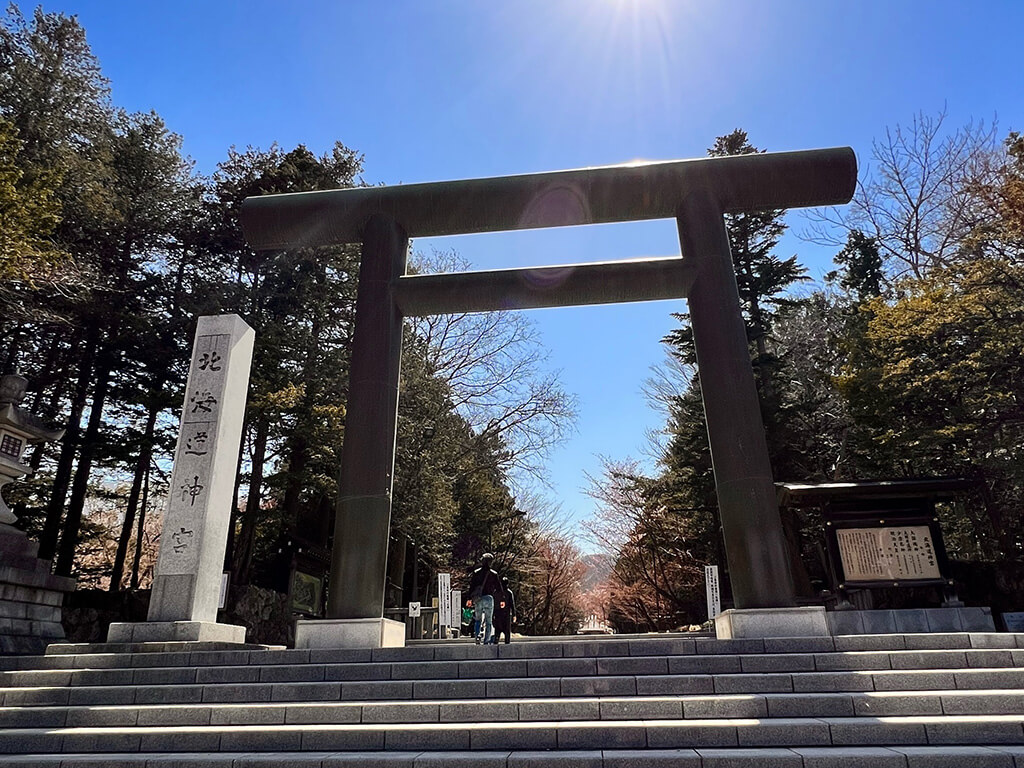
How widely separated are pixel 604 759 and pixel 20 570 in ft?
40.2

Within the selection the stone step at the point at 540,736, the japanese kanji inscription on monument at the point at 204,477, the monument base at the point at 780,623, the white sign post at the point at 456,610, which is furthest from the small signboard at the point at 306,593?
the monument base at the point at 780,623

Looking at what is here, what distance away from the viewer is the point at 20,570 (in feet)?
38.0

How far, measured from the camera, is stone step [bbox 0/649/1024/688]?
19.3 ft

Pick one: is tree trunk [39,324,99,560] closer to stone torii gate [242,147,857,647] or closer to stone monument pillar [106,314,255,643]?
stone monument pillar [106,314,255,643]

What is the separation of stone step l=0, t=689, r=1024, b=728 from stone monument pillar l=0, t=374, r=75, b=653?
7085 mm

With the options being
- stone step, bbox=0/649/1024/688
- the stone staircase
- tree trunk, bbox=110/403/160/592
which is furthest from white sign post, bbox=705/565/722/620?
tree trunk, bbox=110/403/160/592

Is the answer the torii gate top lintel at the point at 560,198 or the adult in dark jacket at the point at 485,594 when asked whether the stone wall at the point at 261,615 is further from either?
the torii gate top lintel at the point at 560,198

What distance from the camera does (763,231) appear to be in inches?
853

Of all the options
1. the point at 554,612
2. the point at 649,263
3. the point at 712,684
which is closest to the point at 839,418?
the point at 649,263

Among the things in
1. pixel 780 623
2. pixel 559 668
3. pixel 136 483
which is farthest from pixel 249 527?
pixel 780 623

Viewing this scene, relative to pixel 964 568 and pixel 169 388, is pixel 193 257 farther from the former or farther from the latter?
pixel 964 568

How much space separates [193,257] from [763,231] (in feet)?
63.8

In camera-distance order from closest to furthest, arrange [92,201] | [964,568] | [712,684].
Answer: [712,684] < [964,568] < [92,201]

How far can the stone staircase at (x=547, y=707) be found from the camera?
4.57 metres
